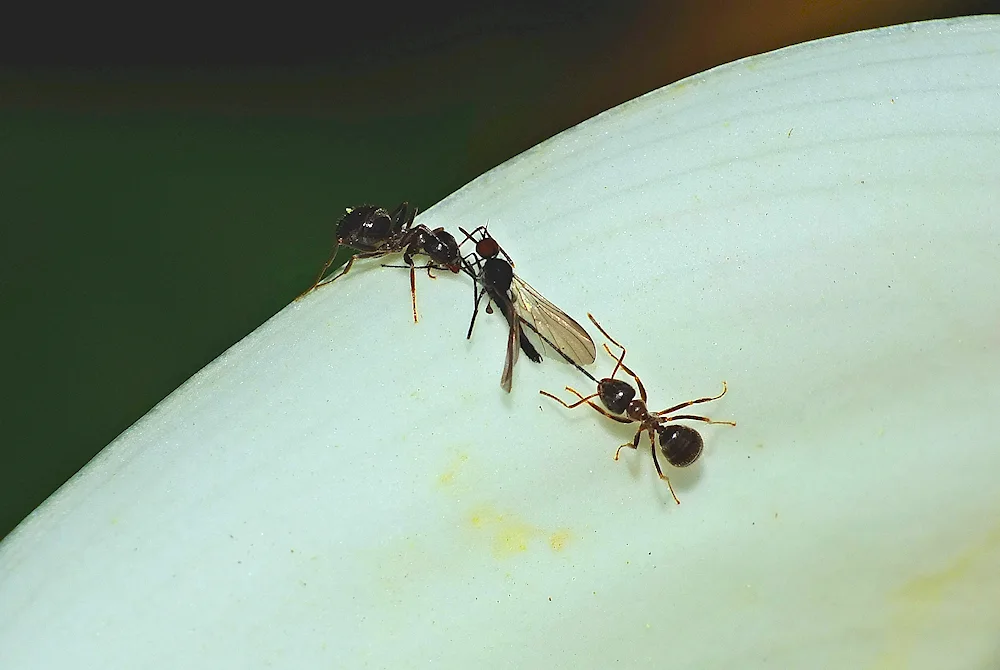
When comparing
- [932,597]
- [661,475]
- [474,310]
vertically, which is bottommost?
[932,597]

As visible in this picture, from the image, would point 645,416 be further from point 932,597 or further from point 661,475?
point 932,597

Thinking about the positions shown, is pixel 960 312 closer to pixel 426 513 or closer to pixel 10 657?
pixel 426 513

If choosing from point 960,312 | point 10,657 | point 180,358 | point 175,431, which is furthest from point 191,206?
point 960,312

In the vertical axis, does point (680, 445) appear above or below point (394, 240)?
below

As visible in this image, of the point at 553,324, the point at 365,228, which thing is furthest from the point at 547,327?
the point at 365,228

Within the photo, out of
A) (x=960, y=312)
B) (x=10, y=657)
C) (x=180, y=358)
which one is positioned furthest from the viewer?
(x=180, y=358)

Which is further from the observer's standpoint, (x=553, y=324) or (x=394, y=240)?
(x=394, y=240)

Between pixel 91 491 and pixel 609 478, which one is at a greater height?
pixel 91 491

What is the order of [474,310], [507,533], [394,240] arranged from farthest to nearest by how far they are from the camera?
[394,240] → [474,310] → [507,533]
